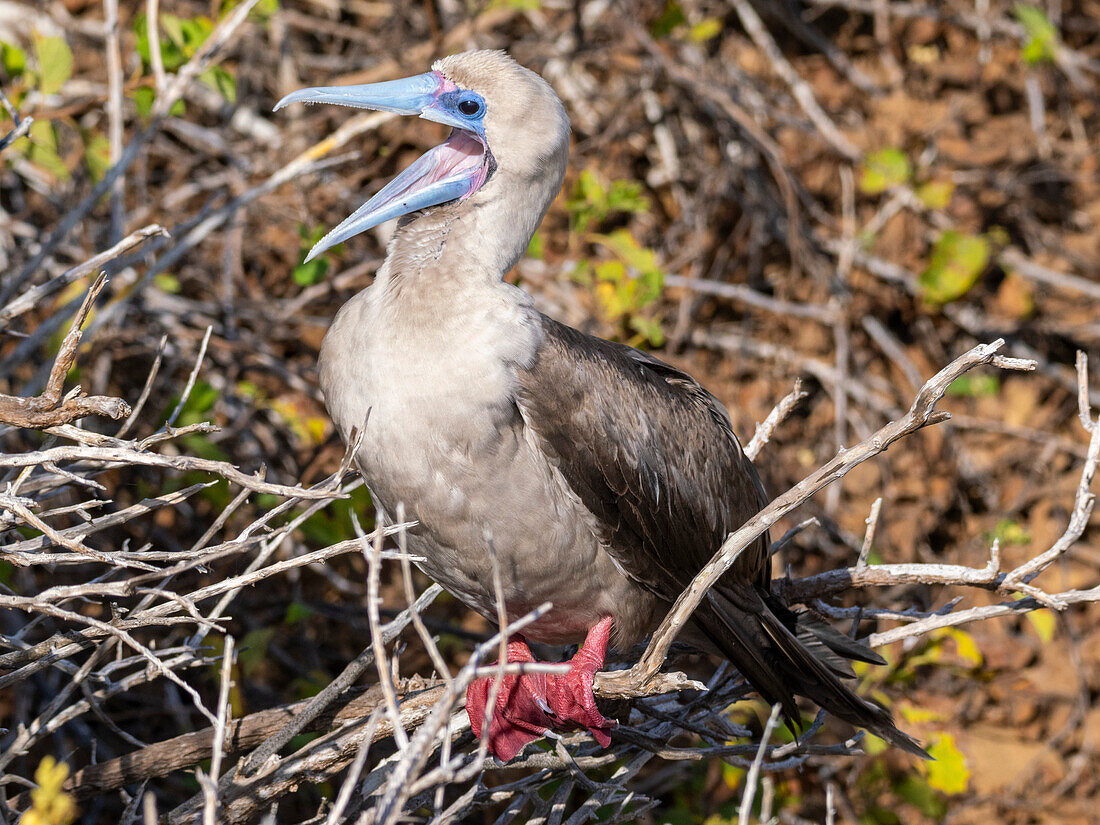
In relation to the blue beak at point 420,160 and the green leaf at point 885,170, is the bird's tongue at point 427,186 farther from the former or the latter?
the green leaf at point 885,170

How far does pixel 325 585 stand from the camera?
14.2 ft

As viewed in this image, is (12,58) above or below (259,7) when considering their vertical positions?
below

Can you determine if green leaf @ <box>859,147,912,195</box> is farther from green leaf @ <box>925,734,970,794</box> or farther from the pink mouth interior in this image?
the pink mouth interior

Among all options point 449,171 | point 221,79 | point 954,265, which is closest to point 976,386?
point 954,265

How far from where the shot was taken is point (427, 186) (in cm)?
258

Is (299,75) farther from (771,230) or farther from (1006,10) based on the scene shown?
(1006,10)

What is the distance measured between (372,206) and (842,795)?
3.42 metres

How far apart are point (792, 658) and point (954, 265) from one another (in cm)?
303

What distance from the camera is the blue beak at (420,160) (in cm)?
248

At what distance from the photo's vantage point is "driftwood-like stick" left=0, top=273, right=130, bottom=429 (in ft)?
6.09

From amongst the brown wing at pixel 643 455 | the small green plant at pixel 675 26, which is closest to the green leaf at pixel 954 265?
the small green plant at pixel 675 26

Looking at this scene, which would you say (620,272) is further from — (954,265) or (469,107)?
(954,265)

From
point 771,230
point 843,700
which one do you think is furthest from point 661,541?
point 771,230

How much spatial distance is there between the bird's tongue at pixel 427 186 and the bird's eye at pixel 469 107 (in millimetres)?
91
